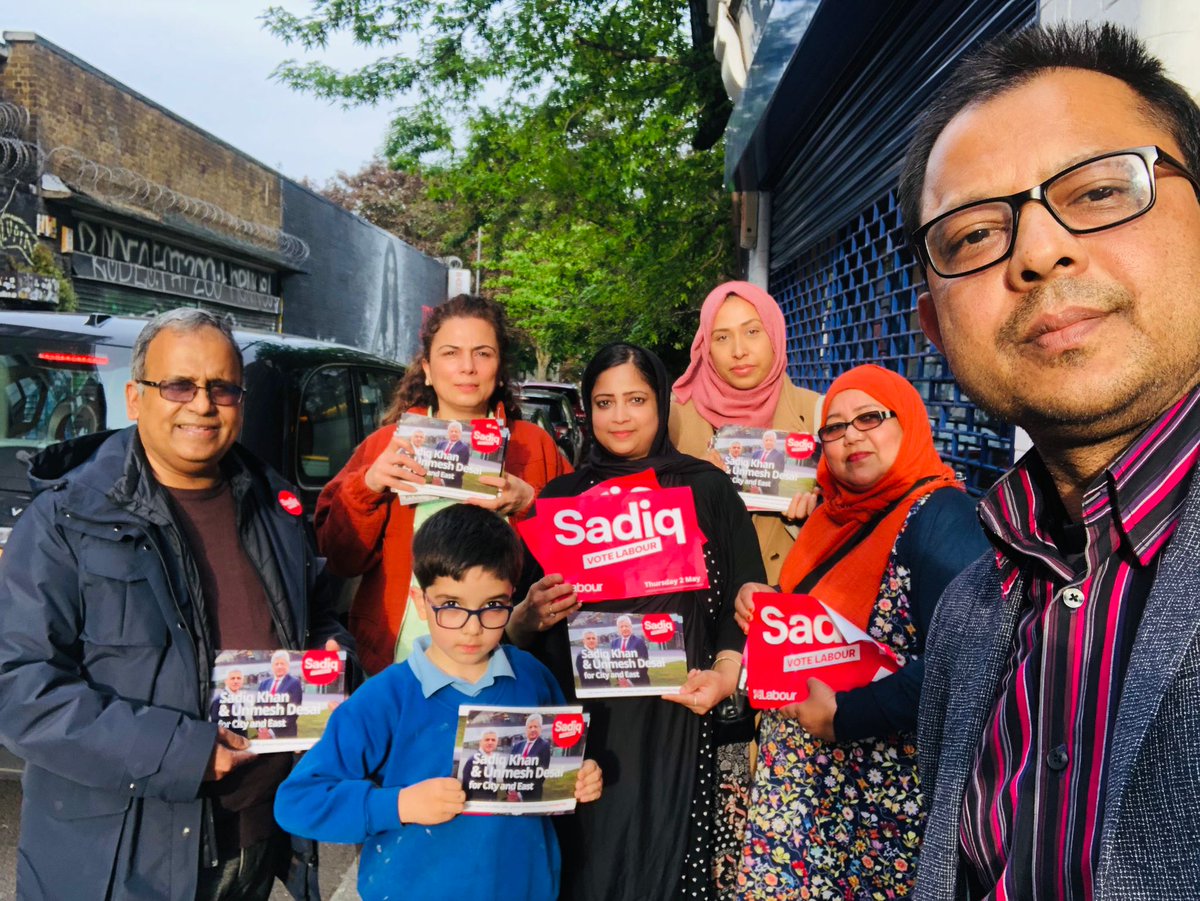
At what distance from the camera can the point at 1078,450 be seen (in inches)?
43.3

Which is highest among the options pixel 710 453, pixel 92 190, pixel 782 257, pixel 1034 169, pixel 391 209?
pixel 391 209

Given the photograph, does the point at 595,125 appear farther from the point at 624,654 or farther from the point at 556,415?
the point at 624,654

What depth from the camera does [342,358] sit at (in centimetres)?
509

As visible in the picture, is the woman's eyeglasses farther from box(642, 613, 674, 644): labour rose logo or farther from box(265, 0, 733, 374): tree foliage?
box(265, 0, 733, 374): tree foliage

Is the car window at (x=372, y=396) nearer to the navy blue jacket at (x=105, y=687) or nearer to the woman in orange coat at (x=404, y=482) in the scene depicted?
the woman in orange coat at (x=404, y=482)

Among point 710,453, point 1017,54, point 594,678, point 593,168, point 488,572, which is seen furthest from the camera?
point 593,168

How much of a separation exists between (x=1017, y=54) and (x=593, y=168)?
29.7 feet

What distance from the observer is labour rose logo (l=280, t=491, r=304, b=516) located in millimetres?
2605

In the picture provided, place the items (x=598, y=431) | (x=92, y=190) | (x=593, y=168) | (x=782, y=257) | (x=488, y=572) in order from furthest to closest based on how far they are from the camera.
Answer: (x=92, y=190), (x=593, y=168), (x=782, y=257), (x=598, y=431), (x=488, y=572)

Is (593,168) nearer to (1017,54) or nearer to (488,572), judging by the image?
(488,572)

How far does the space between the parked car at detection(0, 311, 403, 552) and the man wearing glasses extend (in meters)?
3.62

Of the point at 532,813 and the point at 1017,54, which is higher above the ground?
the point at 1017,54

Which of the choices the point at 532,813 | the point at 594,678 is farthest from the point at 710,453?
the point at 532,813

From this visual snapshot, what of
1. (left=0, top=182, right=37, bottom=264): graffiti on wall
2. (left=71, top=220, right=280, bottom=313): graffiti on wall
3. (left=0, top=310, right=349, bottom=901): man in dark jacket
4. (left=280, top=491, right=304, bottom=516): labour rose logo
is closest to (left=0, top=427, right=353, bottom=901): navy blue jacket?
(left=0, top=310, right=349, bottom=901): man in dark jacket
